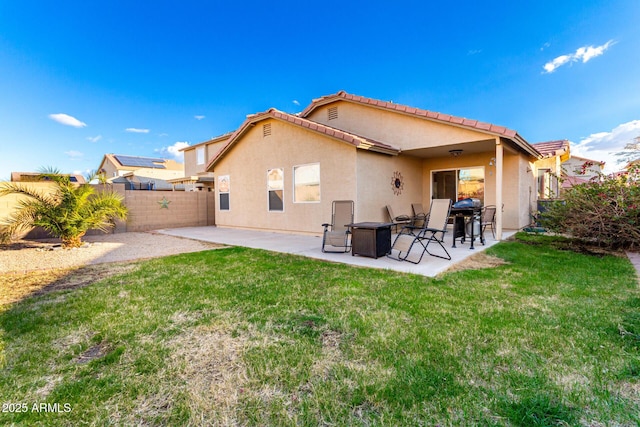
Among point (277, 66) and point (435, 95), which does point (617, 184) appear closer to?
point (435, 95)

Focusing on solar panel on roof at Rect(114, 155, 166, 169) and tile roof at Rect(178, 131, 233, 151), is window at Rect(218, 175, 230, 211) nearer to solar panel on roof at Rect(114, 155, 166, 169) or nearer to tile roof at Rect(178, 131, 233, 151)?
tile roof at Rect(178, 131, 233, 151)

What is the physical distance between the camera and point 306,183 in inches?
412

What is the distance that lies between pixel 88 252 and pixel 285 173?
6.15 meters

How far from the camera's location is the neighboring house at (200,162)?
22453 millimetres

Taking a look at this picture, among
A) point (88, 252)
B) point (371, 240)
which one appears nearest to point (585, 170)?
point (371, 240)

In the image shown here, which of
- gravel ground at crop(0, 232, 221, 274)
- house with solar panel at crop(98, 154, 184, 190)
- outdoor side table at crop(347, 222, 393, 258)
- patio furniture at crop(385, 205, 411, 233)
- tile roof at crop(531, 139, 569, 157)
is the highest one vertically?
house with solar panel at crop(98, 154, 184, 190)

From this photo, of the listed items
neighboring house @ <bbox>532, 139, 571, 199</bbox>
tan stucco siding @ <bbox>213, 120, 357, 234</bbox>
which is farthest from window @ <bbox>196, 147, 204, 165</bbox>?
neighboring house @ <bbox>532, 139, 571, 199</bbox>

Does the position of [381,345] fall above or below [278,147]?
below

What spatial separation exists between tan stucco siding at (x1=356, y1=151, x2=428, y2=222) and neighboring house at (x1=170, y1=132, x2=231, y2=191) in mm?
14758

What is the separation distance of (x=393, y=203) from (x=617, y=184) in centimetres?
562

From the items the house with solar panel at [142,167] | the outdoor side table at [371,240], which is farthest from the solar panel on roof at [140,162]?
the outdoor side table at [371,240]

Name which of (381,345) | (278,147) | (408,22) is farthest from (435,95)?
(381,345)

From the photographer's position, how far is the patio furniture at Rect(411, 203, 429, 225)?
10977 millimetres

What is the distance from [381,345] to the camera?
9.02 feet
